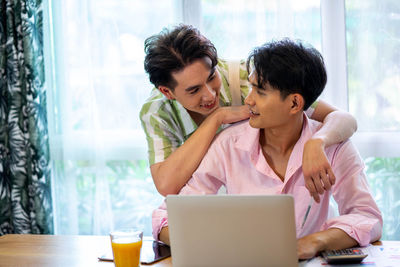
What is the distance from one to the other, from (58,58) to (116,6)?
466 millimetres

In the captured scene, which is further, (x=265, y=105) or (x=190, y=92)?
(x=190, y=92)

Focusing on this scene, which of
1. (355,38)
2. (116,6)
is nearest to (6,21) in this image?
(116,6)

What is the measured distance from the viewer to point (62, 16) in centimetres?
334

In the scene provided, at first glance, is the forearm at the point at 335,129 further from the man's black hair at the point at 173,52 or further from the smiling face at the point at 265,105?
the man's black hair at the point at 173,52

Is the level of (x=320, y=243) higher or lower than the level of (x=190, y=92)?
lower

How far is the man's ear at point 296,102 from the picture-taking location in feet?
6.20

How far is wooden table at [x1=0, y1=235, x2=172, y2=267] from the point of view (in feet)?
5.61

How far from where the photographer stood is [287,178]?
190 centimetres

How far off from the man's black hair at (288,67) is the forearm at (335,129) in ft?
0.44

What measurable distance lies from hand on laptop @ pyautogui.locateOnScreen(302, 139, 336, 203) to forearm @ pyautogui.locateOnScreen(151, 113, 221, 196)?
43cm

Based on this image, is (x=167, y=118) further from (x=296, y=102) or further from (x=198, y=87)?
(x=296, y=102)

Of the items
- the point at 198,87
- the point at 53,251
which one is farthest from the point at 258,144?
the point at 53,251

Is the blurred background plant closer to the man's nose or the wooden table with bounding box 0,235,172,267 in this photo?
the man's nose

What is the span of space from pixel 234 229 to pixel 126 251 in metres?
0.36
